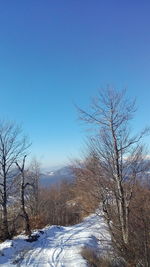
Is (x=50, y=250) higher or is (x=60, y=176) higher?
(x=60, y=176)

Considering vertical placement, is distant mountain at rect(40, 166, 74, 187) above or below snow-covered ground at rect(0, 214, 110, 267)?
above

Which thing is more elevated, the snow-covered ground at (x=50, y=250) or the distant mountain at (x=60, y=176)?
the distant mountain at (x=60, y=176)

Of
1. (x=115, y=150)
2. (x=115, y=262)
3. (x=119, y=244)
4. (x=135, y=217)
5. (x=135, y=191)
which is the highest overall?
(x=115, y=150)

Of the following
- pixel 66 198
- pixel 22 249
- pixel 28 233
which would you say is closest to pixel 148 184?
pixel 22 249

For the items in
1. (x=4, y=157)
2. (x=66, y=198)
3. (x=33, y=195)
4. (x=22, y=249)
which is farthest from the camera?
(x=66, y=198)

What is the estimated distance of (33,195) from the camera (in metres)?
34.8

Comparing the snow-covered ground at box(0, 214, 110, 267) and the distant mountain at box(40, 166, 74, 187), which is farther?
the distant mountain at box(40, 166, 74, 187)

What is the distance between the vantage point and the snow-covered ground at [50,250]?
1148cm

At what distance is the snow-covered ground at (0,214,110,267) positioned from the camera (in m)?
11.5

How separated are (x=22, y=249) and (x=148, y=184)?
7.42m

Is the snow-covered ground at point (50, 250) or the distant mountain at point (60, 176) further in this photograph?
the distant mountain at point (60, 176)

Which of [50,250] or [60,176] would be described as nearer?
[50,250]

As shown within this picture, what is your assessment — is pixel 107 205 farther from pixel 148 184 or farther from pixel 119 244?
pixel 148 184

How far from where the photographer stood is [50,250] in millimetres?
14133
